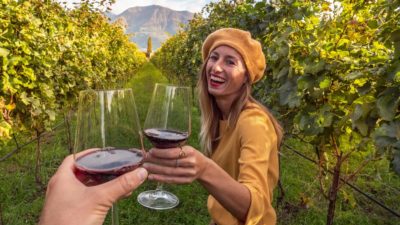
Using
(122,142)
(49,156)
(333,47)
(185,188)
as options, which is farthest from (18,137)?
(122,142)

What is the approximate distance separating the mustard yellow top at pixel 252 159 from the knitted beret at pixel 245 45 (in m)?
0.32

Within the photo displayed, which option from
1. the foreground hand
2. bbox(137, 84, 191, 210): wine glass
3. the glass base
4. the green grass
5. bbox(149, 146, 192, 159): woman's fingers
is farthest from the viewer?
the green grass

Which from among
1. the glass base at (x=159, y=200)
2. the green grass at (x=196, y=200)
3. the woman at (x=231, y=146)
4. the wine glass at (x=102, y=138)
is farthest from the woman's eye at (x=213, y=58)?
the green grass at (x=196, y=200)

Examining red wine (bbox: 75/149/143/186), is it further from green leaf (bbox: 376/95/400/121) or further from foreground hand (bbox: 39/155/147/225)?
green leaf (bbox: 376/95/400/121)

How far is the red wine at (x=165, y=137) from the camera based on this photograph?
126 centimetres

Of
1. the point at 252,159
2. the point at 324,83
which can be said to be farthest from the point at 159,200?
the point at 324,83

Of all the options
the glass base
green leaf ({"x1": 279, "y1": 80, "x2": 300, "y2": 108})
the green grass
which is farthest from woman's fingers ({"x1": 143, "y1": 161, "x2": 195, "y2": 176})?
the green grass

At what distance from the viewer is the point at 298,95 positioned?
9.80 ft

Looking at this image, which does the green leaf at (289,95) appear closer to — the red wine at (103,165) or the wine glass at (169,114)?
the wine glass at (169,114)

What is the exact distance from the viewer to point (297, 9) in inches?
137

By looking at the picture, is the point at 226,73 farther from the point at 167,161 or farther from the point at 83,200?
the point at 83,200

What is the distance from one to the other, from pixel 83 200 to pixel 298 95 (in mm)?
2326

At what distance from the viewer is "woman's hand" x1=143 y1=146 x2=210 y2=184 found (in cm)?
123

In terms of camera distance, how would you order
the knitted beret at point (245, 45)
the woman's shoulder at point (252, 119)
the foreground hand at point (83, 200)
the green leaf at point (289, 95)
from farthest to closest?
the green leaf at point (289, 95), the knitted beret at point (245, 45), the woman's shoulder at point (252, 119), the foreground hand at point (83, 200)
